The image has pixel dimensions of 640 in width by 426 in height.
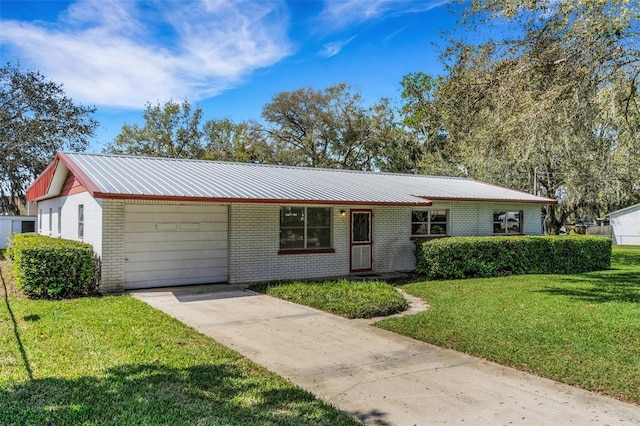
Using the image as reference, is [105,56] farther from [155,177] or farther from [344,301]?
[344,301]

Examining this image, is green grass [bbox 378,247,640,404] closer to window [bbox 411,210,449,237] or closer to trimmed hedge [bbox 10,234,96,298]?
window [bbox 411,210,449,237]

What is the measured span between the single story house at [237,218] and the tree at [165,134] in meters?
21.4

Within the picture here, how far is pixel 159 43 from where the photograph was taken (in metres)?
13.7

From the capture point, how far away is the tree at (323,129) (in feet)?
122

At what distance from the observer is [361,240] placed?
14.6 metres

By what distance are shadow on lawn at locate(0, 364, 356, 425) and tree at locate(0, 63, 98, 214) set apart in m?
27.9

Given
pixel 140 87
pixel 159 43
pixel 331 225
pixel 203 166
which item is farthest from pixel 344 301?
pixel 140 87

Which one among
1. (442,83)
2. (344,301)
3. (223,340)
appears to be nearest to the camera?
(223,340)

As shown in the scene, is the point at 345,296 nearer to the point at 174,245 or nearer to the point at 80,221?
the point at 174,245

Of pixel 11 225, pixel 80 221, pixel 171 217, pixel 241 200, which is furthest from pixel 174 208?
pixel 11 225

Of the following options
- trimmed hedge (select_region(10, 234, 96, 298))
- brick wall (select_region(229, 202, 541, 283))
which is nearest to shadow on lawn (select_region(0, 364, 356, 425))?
trimmed hedge (select_region(10, 234, 96, 298))

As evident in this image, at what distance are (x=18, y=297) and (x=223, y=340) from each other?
584 centimetres

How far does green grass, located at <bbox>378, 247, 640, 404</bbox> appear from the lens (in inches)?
220

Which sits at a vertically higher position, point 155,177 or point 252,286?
point 155,177
